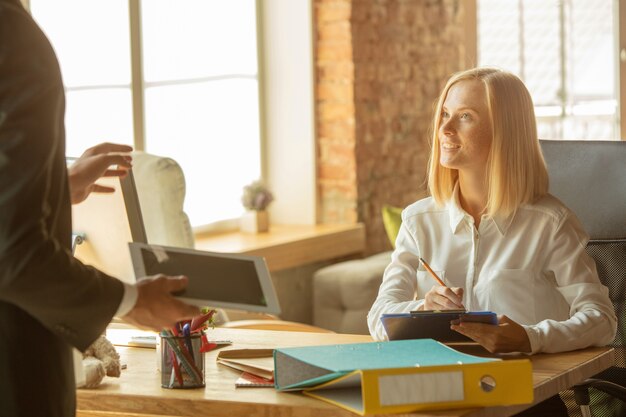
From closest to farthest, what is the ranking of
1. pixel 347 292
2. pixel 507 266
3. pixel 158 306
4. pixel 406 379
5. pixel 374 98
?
pixel 158 306
pixel 406 379
pixel 507 266
pixel 347 292
pixel 374 98

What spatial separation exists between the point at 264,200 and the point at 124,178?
3481 millimetres

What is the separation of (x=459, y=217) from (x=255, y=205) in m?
2.95

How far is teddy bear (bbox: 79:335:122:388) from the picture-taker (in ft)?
7.63

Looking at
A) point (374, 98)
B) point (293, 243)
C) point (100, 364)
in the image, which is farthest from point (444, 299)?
point (374, 98)

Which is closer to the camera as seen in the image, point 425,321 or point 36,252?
point 36,252

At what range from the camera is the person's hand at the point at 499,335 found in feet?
7.89

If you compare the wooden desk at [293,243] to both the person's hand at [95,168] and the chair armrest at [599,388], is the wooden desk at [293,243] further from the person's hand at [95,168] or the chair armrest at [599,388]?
the person's hand at [95,168]

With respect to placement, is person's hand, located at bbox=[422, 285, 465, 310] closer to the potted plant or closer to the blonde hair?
the blonde hair

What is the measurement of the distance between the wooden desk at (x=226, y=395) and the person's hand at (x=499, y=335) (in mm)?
48

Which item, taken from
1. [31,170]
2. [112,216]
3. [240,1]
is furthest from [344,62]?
[31,170]

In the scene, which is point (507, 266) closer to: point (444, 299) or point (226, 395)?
point (444, 299)

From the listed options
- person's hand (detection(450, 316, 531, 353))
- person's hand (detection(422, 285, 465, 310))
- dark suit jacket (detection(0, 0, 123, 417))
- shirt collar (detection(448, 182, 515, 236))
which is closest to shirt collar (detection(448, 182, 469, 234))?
shirt collar (detection(448, 182, 515, 236))

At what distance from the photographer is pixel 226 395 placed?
223 cm

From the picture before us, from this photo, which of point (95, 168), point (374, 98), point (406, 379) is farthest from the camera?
point (374, 98)
